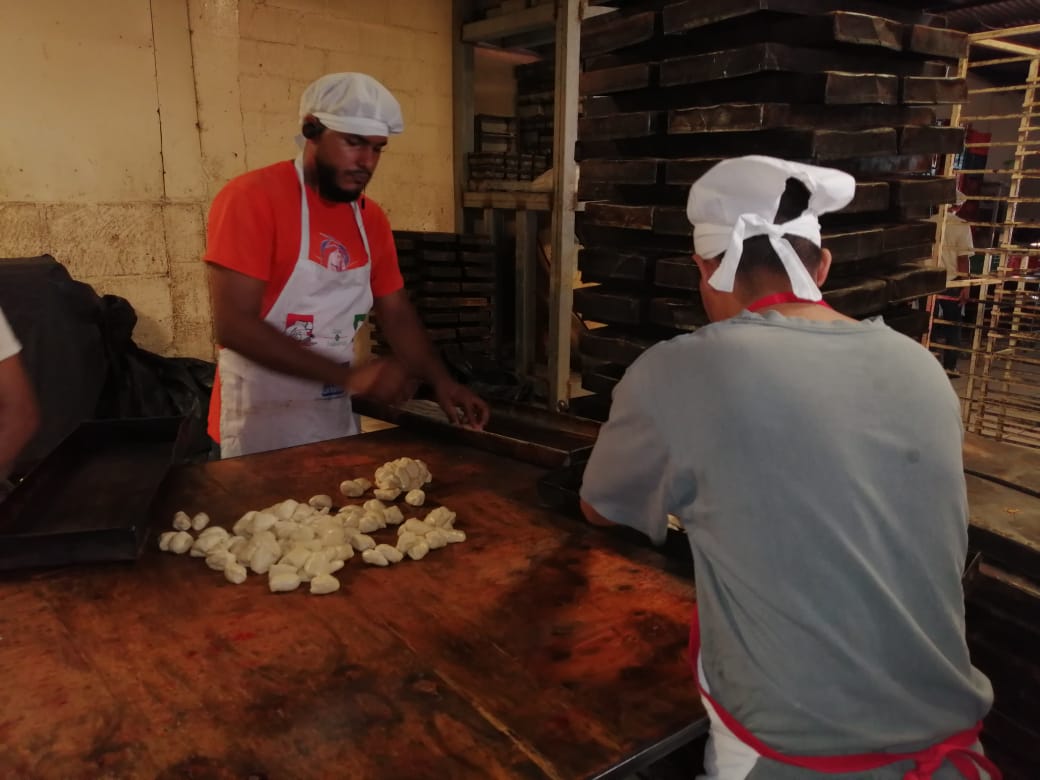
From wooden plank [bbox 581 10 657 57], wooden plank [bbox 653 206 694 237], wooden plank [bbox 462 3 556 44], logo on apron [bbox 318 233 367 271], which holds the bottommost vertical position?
logo on apron [bbox 318 233 367 271]

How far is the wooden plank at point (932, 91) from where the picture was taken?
2.27 metres

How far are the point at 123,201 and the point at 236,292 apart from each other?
255cm

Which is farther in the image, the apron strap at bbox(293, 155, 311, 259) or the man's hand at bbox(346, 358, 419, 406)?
the apron strap at bbox(293, 155, 311, 259)

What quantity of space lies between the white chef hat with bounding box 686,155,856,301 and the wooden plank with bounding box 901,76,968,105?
1.12 metres

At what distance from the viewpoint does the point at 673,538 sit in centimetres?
172

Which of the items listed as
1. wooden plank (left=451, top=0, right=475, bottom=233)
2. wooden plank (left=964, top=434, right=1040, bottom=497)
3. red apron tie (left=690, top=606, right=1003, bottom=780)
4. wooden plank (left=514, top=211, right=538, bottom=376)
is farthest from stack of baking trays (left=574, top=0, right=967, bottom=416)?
wooden plank (left=451, top=0, right=475, bottom=233)

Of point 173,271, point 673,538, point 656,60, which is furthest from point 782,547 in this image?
point 173,271

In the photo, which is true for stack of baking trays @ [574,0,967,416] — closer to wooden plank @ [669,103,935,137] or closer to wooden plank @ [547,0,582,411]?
wooden plank @ [669,103,935,137]

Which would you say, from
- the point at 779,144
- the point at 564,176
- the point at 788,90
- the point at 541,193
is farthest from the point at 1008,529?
the point at 541,193

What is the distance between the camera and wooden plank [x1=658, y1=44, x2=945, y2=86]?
204cm

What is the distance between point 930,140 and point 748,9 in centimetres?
75

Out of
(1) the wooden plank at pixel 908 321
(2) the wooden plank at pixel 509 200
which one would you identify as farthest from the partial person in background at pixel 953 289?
(2) the wooden plank at pixel 509 200

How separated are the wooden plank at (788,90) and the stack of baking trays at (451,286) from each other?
3.08m

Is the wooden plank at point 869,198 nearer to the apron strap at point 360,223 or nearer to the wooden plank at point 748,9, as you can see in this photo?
the wooden plank at point 748,9
